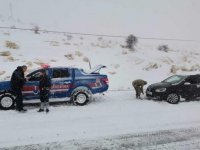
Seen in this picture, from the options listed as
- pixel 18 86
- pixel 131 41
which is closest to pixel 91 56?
pixel 131 41

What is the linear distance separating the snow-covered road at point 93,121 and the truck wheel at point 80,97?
287 millimetres

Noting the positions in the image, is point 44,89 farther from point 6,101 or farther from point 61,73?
point 6,101

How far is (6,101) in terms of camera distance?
13898 millimetres

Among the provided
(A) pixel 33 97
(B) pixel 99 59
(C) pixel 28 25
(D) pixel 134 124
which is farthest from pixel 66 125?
(C) pixel 28 25

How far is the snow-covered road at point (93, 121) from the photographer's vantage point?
10273 mm

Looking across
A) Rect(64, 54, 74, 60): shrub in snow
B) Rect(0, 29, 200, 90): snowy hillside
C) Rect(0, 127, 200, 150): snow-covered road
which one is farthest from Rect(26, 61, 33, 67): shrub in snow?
Rect(0, 127, 200, 150): snow-covered road

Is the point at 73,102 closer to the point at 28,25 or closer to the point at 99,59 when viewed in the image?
the point at 99,59

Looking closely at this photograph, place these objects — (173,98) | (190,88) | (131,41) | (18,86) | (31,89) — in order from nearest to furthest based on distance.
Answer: (18,86) < (31,89) < (173,98) < (190,88) < (131,41)

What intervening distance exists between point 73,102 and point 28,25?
26.6 m

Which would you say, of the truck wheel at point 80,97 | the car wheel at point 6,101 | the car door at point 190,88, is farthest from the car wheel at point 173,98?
the car wheel at point 6,101

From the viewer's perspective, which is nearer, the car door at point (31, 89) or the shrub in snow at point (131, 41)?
the car door at point (31, 89)

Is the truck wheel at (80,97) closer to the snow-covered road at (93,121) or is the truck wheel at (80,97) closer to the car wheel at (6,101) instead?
the snow-covered road at (93,121)

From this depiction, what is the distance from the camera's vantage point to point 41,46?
30.2 m

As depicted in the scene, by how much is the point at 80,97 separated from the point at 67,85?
76 centimetres
